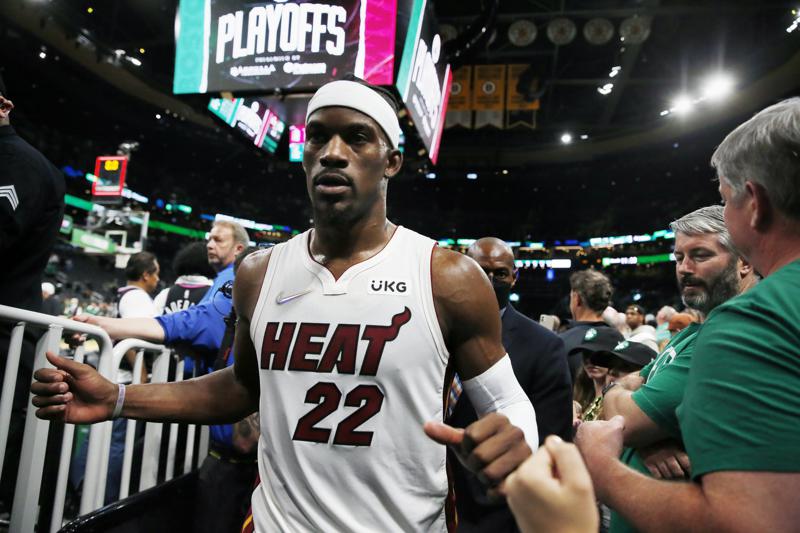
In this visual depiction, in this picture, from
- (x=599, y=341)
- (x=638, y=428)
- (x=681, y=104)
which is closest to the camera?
(x=638, y=428)

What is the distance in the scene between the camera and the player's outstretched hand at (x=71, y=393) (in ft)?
5.56

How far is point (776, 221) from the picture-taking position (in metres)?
1.15

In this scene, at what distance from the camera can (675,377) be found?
5.26ft

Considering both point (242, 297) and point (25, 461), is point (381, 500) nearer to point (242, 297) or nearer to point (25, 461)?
point (242, 297)

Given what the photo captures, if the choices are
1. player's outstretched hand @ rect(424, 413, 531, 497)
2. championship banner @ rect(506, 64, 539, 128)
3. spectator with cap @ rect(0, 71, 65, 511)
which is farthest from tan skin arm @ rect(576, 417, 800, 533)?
championship banner @ rect(506, 64, 539, 128)

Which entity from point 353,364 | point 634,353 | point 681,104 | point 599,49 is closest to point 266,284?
point 353,364

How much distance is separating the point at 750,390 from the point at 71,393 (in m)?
1.88

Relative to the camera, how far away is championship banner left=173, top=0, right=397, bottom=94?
558 centimetres

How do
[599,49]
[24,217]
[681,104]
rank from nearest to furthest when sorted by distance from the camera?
[24,217]
[599,49]
[681,104]

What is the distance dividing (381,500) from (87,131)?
89.2 ft

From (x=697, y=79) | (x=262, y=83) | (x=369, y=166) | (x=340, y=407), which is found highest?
(x=697, y=79)

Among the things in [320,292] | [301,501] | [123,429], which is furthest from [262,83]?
[301,501]

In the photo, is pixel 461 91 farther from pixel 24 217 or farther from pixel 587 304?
pixel 24 217

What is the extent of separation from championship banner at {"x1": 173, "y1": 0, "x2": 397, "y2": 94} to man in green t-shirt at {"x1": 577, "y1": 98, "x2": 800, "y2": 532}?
15.7 feet
